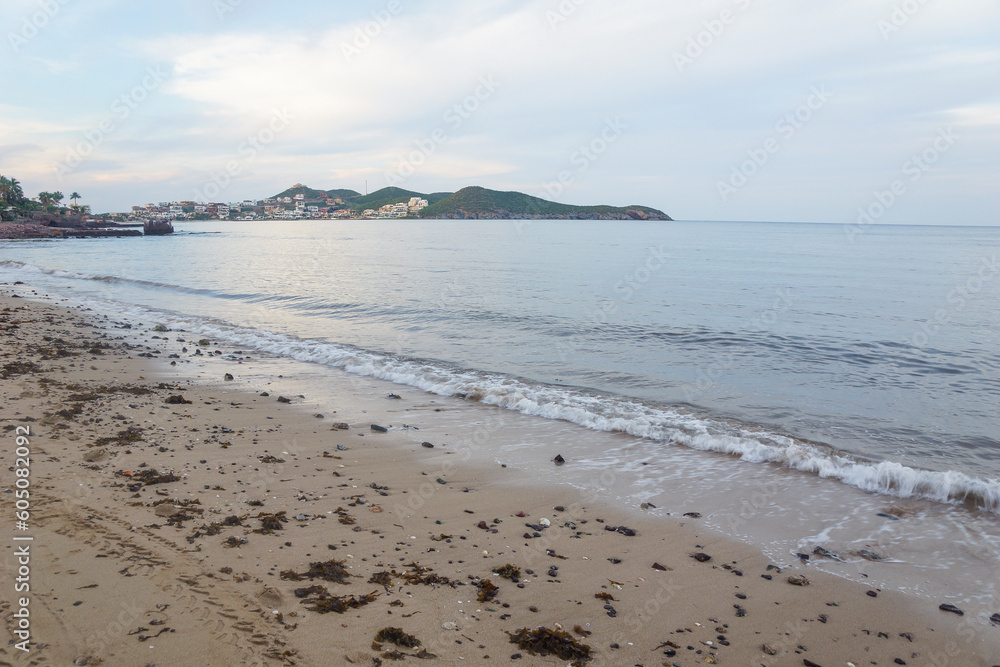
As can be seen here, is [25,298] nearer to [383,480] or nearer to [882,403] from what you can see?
[383,480]

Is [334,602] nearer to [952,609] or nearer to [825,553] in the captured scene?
[825,553]

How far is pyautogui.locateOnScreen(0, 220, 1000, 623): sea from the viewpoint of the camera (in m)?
6.25

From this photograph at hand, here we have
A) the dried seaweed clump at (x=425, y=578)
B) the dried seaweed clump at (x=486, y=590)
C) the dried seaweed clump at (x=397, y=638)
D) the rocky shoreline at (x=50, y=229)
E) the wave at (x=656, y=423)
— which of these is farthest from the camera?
the rocky shoreline at (x=50, y=229)

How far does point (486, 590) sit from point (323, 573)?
4.53 ft

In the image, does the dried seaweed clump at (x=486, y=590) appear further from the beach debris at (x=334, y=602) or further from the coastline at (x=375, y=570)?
the beach debris at (x=334, y=602)

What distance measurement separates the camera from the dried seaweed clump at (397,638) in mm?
3695

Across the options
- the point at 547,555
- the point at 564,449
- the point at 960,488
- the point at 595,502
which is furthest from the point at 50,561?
the point at 960,488

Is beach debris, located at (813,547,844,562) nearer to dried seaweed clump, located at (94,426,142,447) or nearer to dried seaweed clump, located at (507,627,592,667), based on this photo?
dried seaweed clump, located at (507,627,592,667)

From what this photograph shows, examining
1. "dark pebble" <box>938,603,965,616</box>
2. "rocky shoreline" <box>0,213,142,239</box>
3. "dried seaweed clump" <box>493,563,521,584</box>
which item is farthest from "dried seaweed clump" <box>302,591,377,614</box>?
"rocky shoreline" <box>0,213,142,239</box>

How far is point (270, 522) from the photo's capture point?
17.3ft

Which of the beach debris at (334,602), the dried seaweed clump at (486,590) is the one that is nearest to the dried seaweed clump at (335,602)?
the beach debris at (334,602)

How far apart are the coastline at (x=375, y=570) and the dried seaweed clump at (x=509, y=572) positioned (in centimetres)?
8

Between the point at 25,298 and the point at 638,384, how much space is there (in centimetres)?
2562

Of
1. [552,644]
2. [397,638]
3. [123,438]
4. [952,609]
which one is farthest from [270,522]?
[952,609]
